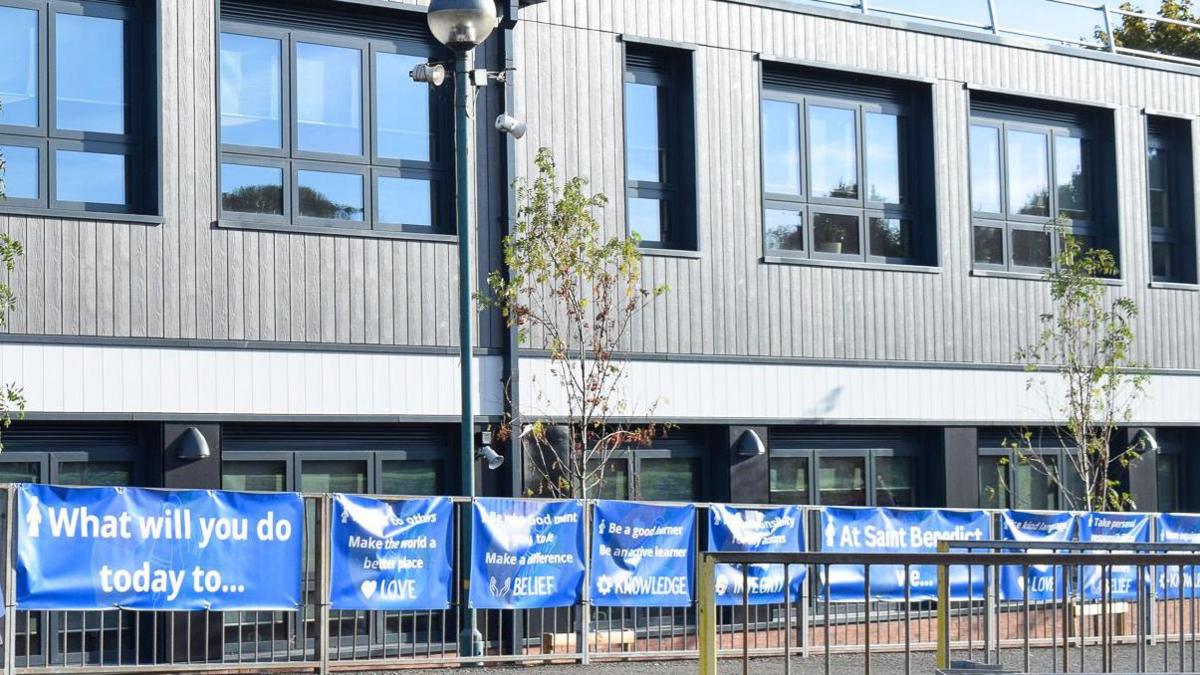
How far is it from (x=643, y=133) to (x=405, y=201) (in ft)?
11.1

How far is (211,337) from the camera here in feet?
57.1

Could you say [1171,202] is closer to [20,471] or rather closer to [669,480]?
[669,480]

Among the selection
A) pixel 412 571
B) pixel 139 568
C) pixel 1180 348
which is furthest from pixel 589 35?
pixel 1180 348

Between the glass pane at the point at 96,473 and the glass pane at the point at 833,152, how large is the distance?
30.6 ft

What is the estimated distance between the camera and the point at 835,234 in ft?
73.3

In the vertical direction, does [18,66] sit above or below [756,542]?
above

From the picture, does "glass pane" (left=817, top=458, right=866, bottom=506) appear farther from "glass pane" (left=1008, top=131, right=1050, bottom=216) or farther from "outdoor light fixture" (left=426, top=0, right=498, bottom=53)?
"outdoor light fixture" (left=426, top=0, right=498, bottom=53)

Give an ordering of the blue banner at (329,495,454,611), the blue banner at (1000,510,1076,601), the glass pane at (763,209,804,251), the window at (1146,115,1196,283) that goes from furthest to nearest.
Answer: the window at (1146,115,1196,283) < the glass pane at (763,209,804,251) < the blue banner at (1000,510,1076,601) < the blue banner at (329,495,454,611)

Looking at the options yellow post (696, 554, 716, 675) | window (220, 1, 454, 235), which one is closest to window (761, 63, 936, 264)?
window (220, 1, 454, 235)

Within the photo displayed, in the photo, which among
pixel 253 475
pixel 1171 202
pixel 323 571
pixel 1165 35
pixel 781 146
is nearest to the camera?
pixel 323 571

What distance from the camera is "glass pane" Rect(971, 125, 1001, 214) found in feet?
77.6

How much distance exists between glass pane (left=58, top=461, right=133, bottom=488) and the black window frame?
21.7 ft

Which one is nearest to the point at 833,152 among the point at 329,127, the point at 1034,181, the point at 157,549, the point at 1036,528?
the point at 1034,181

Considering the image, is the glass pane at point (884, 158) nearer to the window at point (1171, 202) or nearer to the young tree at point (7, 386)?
the window at point (1171, 202)
